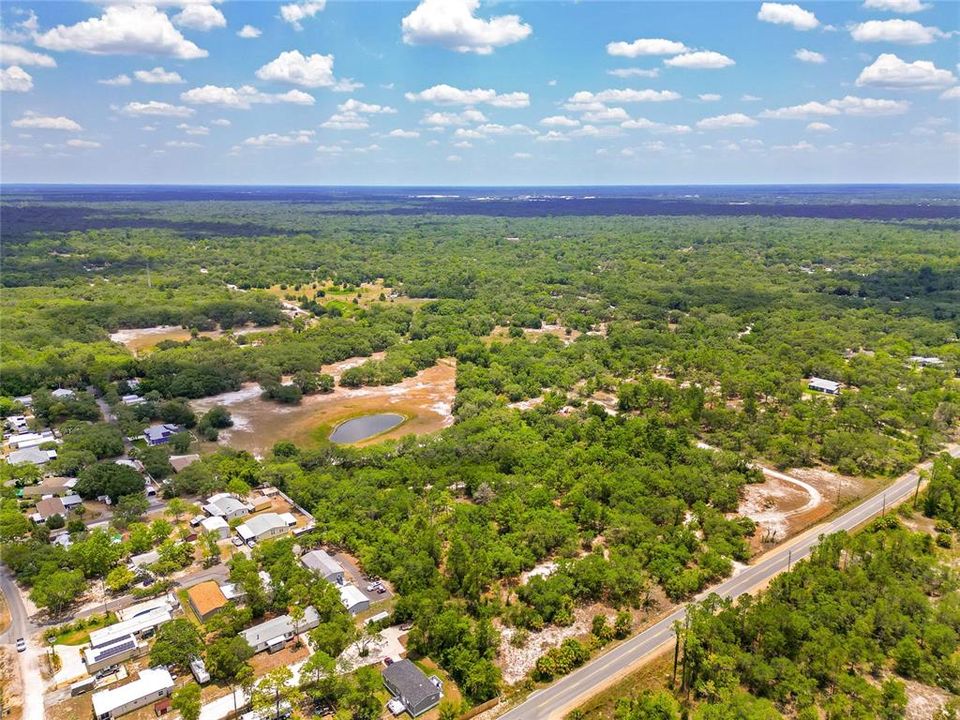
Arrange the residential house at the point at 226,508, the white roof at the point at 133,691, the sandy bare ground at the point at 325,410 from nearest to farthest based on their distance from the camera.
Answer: the white roof at the point at 133,691 < the residential house at the point at 226,508 < the sandy bare ground at the point at 325,410

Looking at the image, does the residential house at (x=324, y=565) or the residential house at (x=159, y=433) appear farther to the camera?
the residential house at (x=159, y=433)

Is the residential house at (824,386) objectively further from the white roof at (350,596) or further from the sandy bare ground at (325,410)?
the white roof at (350,596)

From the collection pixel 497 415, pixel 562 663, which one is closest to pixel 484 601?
pixel 562 663

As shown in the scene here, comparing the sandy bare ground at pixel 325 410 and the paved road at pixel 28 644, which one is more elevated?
the sandy bare ground at pixel 325 410

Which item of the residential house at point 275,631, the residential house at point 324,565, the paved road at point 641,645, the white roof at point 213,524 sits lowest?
the paved road at point 641,645

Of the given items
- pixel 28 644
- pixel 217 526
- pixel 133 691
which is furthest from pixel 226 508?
pixel 133 691

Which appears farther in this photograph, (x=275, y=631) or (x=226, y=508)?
(x=226, y=508)

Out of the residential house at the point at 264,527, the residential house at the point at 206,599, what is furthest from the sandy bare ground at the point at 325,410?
the residential house at the point at 206,599

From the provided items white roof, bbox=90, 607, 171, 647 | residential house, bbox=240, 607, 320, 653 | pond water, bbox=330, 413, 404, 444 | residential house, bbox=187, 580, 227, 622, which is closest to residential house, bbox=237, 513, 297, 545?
residential house, bbox=187, 580, 227, 622

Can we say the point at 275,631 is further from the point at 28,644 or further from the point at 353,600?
the point at 28,644
